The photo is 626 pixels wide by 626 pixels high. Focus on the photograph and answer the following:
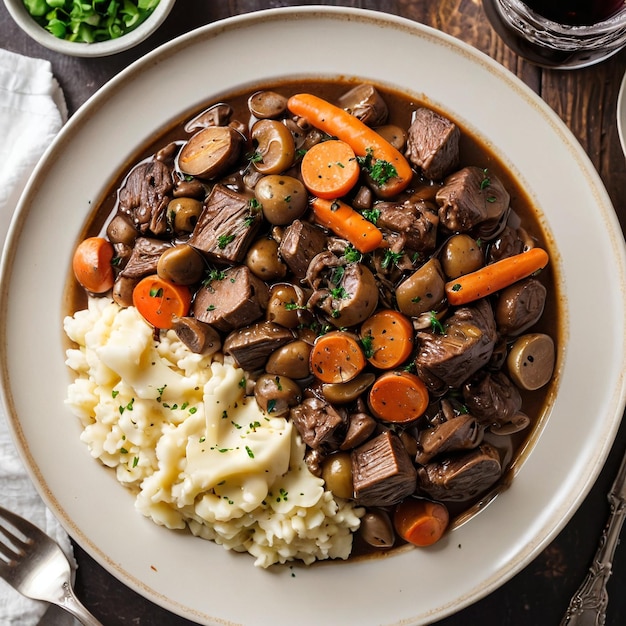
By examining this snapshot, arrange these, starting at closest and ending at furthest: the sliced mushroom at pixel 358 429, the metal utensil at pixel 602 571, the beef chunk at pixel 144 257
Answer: the sliced mushroom at pixel 358 429 < the beef chunk at pixel 144 257 < the metal utensil at pixel 602 571

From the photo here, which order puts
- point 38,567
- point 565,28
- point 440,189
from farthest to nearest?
point 38,567 → point 440,189 → point 565,28

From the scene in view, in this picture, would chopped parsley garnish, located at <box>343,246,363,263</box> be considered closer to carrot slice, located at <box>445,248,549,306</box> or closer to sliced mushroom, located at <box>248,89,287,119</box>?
carrot slice, located at <box>445,248,549,306</box>

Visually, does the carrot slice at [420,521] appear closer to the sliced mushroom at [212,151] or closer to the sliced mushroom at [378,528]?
the sliced mushroom at [378,528]

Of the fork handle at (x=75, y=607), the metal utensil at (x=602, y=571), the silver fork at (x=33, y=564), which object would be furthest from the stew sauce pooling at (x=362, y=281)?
the fork handle at (x=75, y=607)

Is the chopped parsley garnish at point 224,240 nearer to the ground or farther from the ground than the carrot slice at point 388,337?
farther from the ground

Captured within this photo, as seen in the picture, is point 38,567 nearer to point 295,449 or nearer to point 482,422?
point 295,449

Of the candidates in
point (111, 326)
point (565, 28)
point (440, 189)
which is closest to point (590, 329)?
point (440, 189)
